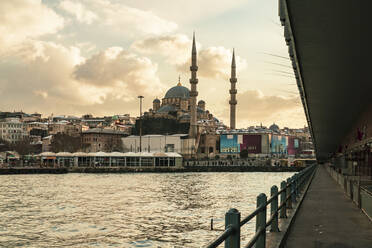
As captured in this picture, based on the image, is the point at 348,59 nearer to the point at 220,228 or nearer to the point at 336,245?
the point at 336,245

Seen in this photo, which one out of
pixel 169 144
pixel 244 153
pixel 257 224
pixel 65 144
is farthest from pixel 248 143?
pixel 257 224

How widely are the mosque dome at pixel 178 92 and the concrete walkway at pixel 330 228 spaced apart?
579ft

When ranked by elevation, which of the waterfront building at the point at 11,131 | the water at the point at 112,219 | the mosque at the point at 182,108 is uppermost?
the mosque at the point at 182,108


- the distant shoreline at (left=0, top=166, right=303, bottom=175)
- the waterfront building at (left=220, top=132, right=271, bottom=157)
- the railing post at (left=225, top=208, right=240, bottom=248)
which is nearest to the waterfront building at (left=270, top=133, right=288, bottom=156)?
the waterfront building at (left=220, top=132, right=271, bottom=157)

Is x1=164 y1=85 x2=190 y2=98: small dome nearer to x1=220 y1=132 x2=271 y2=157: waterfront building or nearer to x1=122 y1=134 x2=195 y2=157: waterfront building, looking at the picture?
x1=122 y1=134 x2=195 y2=157: waterfront building

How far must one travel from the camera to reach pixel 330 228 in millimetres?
10109

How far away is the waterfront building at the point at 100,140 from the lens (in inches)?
6437

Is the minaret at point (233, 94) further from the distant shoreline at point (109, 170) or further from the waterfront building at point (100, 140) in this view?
the distant shoreline at point (109, 170)

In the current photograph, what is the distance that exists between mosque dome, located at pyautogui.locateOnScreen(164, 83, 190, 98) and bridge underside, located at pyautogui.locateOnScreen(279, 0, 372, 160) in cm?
17191

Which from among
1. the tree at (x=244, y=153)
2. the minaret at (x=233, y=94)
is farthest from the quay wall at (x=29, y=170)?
the minaret at (x=233, y=94)

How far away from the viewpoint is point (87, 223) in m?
21.9

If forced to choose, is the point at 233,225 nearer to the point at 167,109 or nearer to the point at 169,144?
the point at 169,144

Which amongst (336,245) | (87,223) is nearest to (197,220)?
(87,223)

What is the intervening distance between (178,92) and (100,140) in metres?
40.9
